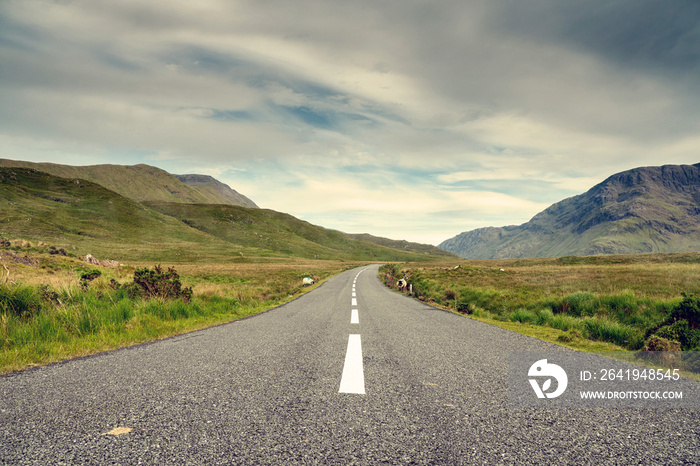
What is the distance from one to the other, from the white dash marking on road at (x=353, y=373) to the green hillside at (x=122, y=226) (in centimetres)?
9167

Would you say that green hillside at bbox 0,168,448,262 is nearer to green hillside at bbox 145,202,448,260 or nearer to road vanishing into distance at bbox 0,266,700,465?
green hillside at bbox 145,202,448,260

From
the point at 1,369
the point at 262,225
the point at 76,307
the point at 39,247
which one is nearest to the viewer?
the point at 1,369

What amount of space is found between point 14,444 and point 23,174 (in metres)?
235

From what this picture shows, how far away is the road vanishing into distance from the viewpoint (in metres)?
2.64

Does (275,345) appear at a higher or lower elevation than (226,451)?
lower

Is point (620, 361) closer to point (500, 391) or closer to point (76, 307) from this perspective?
point (500, 391)

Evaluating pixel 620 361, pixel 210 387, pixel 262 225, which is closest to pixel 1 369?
pixel 210 387

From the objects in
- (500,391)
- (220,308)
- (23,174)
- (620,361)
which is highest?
(23,174)

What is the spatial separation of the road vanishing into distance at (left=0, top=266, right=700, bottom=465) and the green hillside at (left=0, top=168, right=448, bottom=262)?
91.4 meters

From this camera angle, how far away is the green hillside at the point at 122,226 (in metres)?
91.1

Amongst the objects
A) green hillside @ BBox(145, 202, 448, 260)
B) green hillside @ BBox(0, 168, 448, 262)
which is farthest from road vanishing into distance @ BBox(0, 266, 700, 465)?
green hillside @ BBox(145, 202, 448, 260)

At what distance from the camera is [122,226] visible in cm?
12456

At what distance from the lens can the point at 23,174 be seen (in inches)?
6363

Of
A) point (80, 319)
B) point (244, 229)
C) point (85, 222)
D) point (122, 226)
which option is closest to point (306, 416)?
point (80, 319)
